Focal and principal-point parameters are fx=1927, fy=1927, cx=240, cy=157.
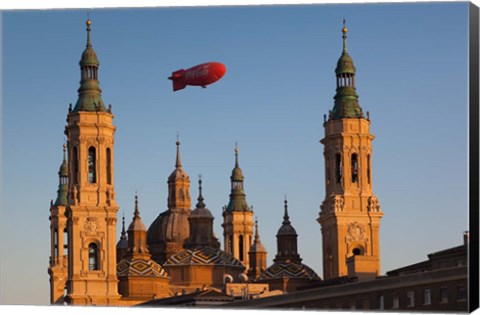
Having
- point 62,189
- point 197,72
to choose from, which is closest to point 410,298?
point 197,72

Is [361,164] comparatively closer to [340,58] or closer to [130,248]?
[340,58]

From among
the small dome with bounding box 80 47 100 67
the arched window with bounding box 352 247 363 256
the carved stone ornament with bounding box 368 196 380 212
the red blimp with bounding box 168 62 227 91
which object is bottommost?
the arched window with bounding box 352 247 363 256

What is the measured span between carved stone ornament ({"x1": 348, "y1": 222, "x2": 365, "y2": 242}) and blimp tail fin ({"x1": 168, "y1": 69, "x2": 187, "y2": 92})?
3465 cm

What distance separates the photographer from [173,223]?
615 ft

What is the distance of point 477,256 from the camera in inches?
2795

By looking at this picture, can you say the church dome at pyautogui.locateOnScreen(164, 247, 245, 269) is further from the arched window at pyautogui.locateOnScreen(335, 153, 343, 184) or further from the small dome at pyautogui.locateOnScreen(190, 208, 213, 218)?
the arched window at pyautogui.locateOnScreen(335, 153, 343, 184)

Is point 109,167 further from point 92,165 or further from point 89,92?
point 89,92

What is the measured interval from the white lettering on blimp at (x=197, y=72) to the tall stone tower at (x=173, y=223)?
69.2 metres

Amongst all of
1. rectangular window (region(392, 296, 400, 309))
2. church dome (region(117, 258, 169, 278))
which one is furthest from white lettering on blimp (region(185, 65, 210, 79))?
church dome (region(117, 258, 169, 278))

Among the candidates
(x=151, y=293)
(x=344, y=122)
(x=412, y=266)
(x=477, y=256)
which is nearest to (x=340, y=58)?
(x=344, y=122)

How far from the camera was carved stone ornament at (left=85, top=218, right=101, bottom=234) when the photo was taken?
147500 millimetres

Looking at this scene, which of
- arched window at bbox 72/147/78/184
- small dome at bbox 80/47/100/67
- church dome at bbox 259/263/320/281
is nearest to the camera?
small dome at bbox 80/47/100/67

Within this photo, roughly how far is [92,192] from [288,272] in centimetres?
2329

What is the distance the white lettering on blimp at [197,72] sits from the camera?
110 metres
